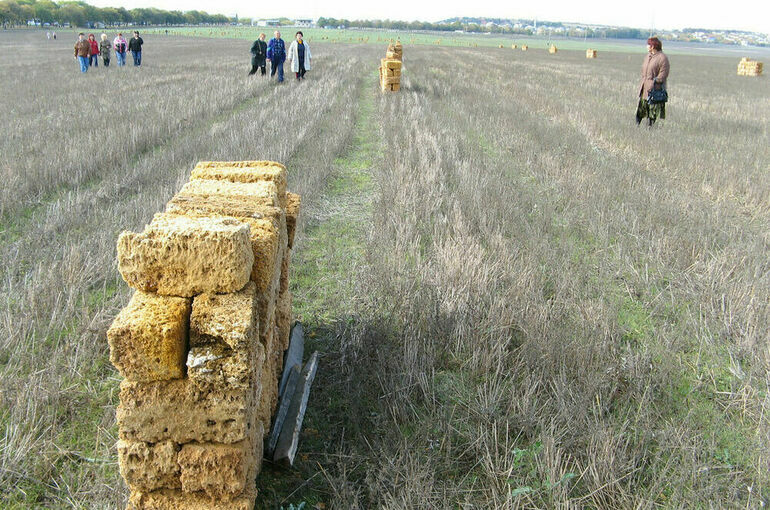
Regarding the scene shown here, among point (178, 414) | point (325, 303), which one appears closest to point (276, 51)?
point (325, 303)

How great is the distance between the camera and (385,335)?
3965 mm

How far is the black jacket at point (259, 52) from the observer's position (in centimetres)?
1975

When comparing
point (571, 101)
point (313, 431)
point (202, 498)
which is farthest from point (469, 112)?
point (202, 498)

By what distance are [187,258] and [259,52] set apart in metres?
19.2

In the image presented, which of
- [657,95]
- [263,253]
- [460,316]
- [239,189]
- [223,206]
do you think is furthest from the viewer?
[657,95]

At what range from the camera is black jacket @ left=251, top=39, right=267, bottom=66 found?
19750 millimetres

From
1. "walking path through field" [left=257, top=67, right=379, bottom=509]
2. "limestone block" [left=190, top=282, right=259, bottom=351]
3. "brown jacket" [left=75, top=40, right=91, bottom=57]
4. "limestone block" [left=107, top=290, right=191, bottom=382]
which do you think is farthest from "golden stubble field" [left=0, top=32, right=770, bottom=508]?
"brown jacket" [left=75, top=40, right=91, bottom=57]

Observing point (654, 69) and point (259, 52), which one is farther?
point (259, 52)

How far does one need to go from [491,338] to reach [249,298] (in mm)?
1930

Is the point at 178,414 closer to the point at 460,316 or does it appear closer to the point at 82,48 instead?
the point at 460,316

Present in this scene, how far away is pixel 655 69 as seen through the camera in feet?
37.0

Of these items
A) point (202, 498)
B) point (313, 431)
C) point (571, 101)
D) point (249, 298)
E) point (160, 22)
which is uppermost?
point (160, 22)

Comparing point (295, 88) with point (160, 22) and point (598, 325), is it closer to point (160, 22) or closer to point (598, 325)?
point (598, 325)

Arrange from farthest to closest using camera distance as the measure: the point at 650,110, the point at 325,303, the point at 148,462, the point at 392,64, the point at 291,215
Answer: the point at 392,64
the point at 650,110
the point at 325,303
the point at 291,215
the point at 148,462
